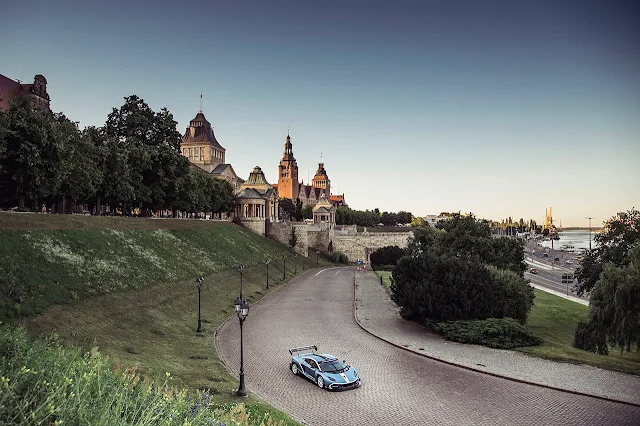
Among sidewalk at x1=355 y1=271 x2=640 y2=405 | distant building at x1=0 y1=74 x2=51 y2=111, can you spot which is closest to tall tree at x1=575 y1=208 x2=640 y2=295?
sidewalk at x1=355 y1=271 x2=640 y2=405

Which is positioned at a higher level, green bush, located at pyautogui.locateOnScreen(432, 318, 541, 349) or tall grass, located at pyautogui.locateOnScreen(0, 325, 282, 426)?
tall grass, located at pyautogui.locateOnScreen(0, 325, 282, 426)

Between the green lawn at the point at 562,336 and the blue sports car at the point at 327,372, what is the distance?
11520mm

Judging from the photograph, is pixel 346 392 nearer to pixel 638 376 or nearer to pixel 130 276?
pixel 638 376

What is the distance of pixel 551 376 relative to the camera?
2020cm

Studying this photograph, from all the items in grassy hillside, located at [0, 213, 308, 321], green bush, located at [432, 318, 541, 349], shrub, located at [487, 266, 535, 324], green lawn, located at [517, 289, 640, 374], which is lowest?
→ green lawn, located at [517, 289, 640, 374]

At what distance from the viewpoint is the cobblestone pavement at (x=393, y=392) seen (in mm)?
15898

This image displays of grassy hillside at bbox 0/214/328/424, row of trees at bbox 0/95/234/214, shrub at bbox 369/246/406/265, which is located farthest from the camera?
shrub at bbox 369/246/406/265

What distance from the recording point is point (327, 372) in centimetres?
1884

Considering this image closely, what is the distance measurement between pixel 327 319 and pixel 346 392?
14.8 metres

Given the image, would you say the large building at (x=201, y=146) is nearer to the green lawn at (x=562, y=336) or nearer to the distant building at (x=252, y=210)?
the distant building at (x=252, y=210)

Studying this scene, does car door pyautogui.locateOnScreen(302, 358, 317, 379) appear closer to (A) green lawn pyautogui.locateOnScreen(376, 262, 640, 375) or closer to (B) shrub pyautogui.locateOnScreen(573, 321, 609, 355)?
(A) green lawn pyautogui.locateOnScreen(376, 262, 640, 375)

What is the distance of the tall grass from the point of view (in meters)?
6.40

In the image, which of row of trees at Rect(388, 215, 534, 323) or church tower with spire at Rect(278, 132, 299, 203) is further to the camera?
church tower with spire at Rect(278, 132, 299, 203)

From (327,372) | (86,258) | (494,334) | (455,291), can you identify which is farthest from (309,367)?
(86,258)
